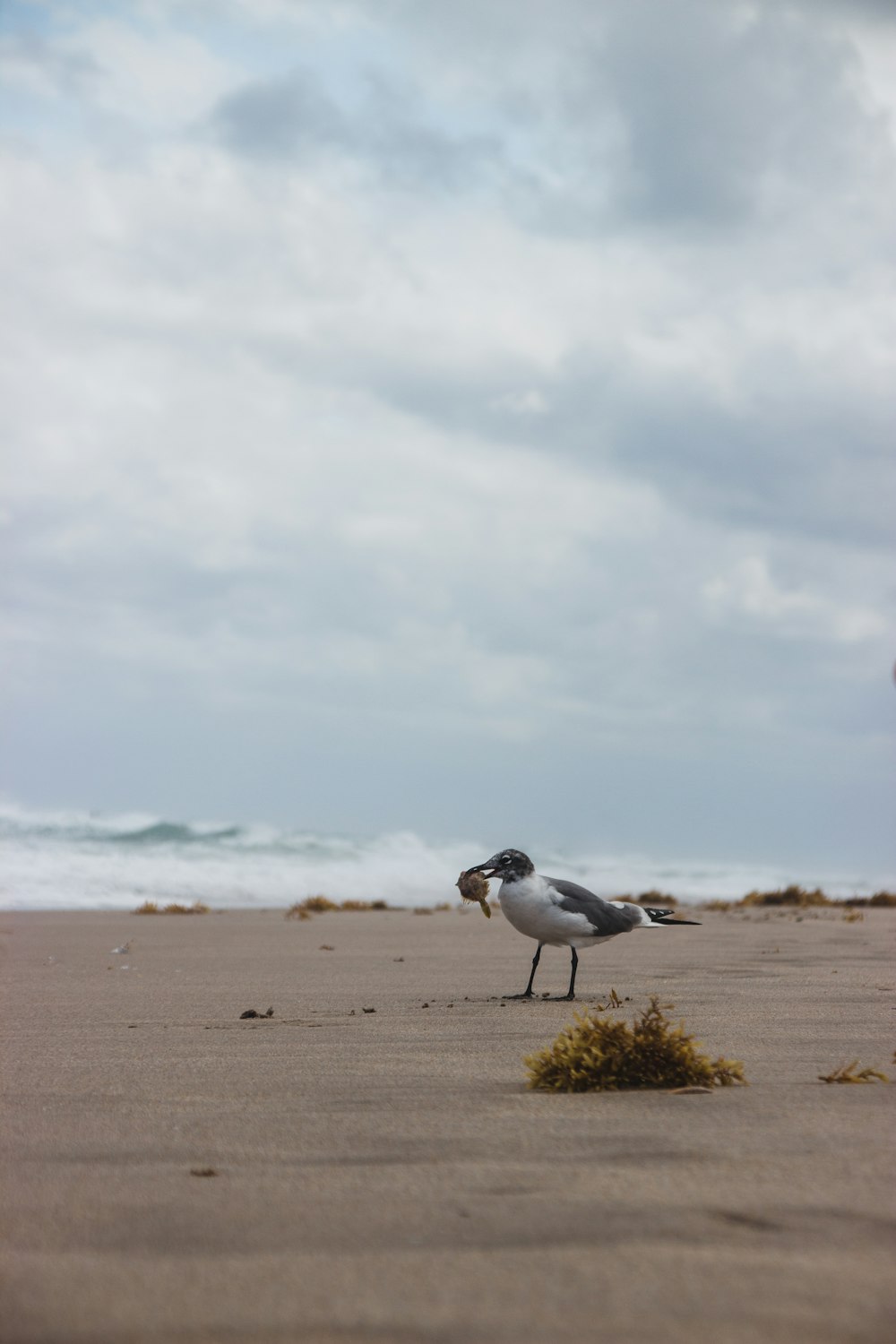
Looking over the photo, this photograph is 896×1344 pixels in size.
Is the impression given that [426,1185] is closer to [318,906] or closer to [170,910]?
[170,910]

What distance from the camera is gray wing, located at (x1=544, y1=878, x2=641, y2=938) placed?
710cm

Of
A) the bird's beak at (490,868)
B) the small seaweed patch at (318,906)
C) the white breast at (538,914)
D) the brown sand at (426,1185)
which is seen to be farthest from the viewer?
the small seaweed patch at (318,906)

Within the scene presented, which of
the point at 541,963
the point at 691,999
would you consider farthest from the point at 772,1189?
the point at 541,963

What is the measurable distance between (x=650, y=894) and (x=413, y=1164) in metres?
14.0

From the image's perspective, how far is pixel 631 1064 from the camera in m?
4.03

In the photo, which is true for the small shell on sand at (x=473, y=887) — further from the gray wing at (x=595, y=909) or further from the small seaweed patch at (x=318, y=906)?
the small seaweed patch at (x=318, y=906)

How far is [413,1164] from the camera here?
10.1 feet

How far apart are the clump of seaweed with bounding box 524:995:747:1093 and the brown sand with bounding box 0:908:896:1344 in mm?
114

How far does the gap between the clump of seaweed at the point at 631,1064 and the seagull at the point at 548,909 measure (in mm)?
2784

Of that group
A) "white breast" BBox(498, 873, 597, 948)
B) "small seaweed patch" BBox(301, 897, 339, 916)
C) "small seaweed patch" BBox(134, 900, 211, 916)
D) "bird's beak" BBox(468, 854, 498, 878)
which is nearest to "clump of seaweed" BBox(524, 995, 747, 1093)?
"white breast" BBox(498, 873, 597, 948)

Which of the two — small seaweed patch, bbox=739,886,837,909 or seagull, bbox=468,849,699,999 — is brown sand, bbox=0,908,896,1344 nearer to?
seagull, bbox=468,849,699,999

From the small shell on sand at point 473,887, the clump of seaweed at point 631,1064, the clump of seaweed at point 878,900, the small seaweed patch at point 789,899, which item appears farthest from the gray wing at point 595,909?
the clump of seaweed at point 878,900

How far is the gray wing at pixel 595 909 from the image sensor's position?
710 cm

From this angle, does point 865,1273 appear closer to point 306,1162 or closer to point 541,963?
point 306,1162
